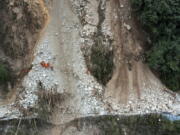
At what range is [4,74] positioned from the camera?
51.9 feet

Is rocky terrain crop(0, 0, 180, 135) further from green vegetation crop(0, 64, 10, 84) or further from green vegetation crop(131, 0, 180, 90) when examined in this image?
green vegetation crop(131, 0, 180, 90)

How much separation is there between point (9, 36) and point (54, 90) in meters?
3.76

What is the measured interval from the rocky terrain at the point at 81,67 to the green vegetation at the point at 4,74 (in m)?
0.59

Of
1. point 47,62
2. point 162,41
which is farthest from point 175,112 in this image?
point 47,62

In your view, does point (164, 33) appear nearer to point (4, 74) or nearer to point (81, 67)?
point (81, 67)

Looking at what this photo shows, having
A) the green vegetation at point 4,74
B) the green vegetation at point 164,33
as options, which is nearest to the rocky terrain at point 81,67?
the green vegetation at point 4,74

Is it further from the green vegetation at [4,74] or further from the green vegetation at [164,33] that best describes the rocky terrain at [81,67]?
the green vegetation at [164,33]

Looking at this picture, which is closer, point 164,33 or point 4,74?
point 4,74

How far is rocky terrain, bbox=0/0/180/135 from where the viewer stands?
1586 cm

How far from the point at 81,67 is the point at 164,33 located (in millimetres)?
4642

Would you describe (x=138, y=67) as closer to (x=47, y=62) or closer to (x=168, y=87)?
(x=168, y=87)

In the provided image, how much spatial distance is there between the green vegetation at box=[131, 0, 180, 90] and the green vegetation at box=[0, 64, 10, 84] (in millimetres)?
7306

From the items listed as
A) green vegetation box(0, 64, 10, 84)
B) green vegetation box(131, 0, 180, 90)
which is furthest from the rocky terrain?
green vegetation box(131, 0, 180, 90)

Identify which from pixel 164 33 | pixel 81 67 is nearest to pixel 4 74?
pixel 81 67
